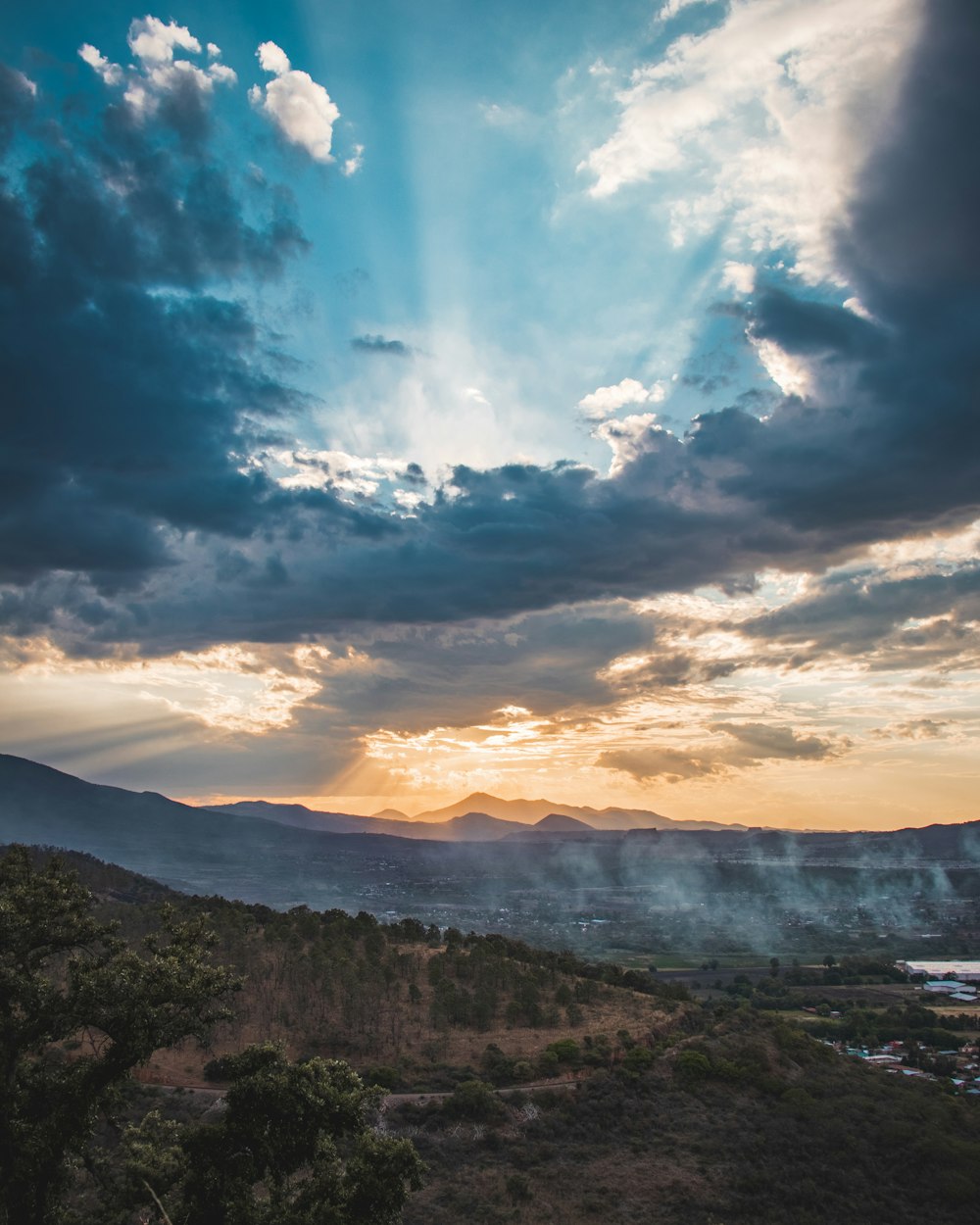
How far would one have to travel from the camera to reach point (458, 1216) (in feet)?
120

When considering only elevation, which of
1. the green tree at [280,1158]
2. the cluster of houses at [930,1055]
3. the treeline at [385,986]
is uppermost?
the green tree at [280,1158]

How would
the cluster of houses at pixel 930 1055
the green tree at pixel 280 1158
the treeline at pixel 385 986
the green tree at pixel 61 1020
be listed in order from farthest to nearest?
the cluster of houses at pixel 930 1055
the treeline at pixel 385 986
the green tree at pixel 280 1158
the green tree at pixel 61 1020

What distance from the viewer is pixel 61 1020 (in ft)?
61.9

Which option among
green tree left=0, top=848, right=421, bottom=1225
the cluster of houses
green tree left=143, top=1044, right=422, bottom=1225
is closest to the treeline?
the cluster of houses

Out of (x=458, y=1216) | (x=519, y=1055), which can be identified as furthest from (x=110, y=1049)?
(x=519, y=1055)

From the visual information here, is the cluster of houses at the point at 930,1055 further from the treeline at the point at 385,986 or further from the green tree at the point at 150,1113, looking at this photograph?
the green tree at the point at 150,1113

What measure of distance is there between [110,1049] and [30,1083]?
229 cm

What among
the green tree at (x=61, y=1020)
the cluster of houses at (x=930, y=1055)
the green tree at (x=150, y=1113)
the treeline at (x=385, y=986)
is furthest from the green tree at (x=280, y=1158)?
the cluster of houses at (x=930, y=1055)

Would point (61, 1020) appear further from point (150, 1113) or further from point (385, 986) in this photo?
point (385, 986)

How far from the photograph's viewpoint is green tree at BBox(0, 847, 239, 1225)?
18.2 metres

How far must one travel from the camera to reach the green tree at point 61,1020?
18.2 meters

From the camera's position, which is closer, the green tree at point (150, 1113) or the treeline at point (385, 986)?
the green tree at point (150, 1113)

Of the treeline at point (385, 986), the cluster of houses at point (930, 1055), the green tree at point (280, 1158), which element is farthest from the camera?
the cluster of houses at point (930, 1055)

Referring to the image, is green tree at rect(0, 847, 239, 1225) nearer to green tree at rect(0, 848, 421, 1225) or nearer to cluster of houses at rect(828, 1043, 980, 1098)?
green tree at rect(0, 848, 421, 1225)
